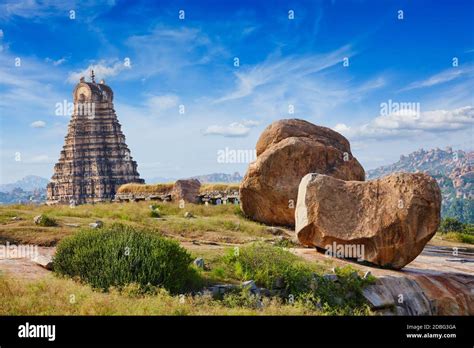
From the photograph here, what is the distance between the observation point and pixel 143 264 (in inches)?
457

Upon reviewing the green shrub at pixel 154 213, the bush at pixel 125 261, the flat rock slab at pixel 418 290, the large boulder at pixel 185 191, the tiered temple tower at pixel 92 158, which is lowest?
the flat rock slab at pixel 418 290

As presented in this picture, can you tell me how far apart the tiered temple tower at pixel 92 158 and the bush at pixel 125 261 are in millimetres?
49596

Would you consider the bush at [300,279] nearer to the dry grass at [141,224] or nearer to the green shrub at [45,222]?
the dry grass at [141,224]

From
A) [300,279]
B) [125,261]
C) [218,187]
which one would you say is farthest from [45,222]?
[218,187]

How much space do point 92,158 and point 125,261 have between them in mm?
52920

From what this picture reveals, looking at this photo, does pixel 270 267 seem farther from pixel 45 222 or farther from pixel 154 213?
pixel 154 213

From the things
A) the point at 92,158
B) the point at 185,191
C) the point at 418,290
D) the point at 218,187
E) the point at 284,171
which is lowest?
the point at 418,290

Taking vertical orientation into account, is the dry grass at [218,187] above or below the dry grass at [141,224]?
above

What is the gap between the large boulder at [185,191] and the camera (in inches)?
1320

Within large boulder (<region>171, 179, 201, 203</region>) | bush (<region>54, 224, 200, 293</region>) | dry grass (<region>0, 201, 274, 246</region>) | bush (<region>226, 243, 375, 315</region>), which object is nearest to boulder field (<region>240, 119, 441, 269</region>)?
bush (<region>226, 243, 375, 315</region>)

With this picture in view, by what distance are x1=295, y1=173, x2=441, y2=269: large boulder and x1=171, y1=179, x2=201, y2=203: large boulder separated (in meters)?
18.3

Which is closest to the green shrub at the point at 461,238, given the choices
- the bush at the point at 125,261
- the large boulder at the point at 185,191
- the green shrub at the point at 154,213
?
the green shrub at the point at 154,213

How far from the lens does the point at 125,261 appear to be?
1173 centimetres
